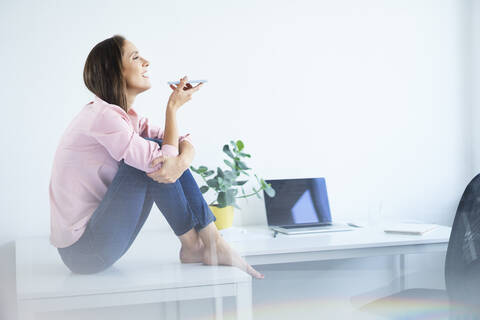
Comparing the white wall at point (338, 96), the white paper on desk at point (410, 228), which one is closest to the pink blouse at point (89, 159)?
the white wall at point (338, 96)

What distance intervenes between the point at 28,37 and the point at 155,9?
0.66 feet

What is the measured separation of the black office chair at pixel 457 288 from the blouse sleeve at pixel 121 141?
1.63 feet

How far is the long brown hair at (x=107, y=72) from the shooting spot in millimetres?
558

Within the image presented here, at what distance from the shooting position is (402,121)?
2.17ft

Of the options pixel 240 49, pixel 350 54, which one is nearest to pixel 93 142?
pixel 240 49

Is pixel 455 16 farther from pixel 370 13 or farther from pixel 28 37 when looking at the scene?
pixel 28 37

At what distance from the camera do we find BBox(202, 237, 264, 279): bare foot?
0.63 metres

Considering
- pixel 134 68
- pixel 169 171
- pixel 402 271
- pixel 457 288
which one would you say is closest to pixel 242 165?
pixel 169 171

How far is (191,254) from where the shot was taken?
62cm

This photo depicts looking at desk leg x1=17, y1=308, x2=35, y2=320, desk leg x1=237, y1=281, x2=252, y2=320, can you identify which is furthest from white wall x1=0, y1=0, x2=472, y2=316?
desk leg x1=17, y1=308, x2=35, y2=320

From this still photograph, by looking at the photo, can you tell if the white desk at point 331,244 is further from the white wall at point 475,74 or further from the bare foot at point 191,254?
the white wall at point 475,74

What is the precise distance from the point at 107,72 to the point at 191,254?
1.05ft

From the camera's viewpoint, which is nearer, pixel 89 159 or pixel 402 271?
pixel 89 159

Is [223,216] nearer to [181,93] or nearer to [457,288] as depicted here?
[181,93]
